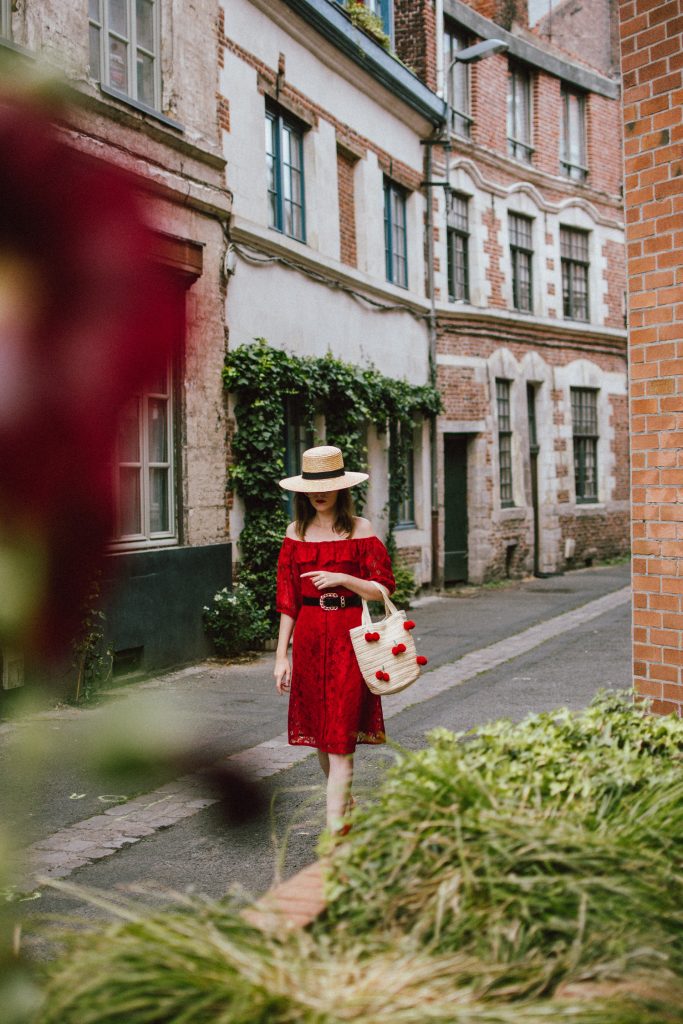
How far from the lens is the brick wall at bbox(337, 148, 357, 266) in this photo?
15.1 m

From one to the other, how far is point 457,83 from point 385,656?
16357 mm

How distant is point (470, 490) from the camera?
63.0 ft

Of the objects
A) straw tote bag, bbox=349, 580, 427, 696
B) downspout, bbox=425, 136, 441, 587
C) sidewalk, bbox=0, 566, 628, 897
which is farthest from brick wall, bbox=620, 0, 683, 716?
downspout, bbox=425, 136, 441, 587

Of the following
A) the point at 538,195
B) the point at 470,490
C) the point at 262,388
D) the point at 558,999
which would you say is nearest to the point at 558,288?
the point at 538,195

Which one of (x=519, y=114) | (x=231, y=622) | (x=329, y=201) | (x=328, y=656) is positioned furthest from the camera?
(x=519, y=114)

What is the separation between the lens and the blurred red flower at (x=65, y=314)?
18.0 inches

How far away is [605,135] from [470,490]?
8921 mm

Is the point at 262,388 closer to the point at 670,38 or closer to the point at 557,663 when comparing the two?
the point at 557,663

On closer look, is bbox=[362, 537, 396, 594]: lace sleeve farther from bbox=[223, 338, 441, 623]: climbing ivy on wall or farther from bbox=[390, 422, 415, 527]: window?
bbox=[390, 422, 415, 527]: window

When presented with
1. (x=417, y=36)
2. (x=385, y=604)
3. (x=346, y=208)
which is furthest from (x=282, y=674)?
(x=417, y=36)

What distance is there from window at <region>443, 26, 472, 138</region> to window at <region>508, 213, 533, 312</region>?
2.18 metres

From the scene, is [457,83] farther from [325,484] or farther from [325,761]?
[325,761]

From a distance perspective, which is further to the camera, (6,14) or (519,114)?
(519,114)

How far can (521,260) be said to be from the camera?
20953 mm
